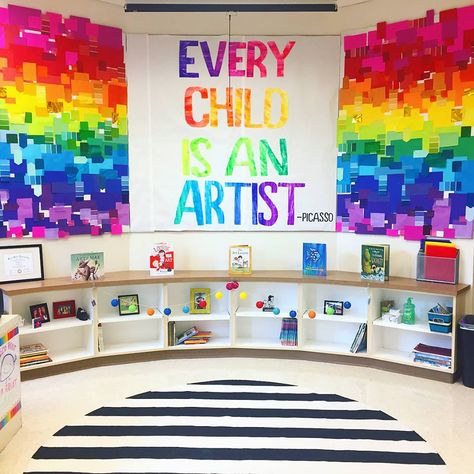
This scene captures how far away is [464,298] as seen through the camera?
4.43 m

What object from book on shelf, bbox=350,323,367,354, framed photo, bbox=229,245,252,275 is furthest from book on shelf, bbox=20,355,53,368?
book on shelf, bbox=350,323,367,354

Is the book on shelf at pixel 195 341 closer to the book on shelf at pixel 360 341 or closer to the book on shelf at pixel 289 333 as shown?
the book on shelf at pixel 289 333

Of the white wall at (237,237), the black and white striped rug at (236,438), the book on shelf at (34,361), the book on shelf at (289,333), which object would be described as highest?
the white wall at (237,237)

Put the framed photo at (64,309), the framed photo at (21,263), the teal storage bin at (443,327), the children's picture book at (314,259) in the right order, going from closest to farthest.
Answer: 1. the teal storage bin at (443,327)
2. the framed photo at (21,263)
3. the framed photo at (64,309)
4. the children's picture book at (314,259)

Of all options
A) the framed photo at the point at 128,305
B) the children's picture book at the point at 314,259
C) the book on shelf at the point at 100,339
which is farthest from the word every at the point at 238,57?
the book on shelf at the point at 100,339

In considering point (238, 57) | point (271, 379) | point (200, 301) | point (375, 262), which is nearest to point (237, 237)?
point (200, 301)

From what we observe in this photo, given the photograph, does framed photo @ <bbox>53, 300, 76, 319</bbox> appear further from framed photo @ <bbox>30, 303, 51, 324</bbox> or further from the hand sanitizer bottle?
the hand sanitizer bottle

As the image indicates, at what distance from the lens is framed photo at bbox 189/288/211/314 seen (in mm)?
5039

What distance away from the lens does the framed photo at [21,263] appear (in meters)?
4.47

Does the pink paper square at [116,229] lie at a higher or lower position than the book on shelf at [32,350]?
higher

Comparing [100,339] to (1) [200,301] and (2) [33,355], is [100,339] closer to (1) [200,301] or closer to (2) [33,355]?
(2) [33,355]

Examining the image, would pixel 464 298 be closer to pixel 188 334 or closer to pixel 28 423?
pixel 188 334

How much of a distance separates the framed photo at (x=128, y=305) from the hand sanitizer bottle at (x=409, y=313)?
2.39 meters

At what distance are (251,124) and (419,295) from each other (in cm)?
220
